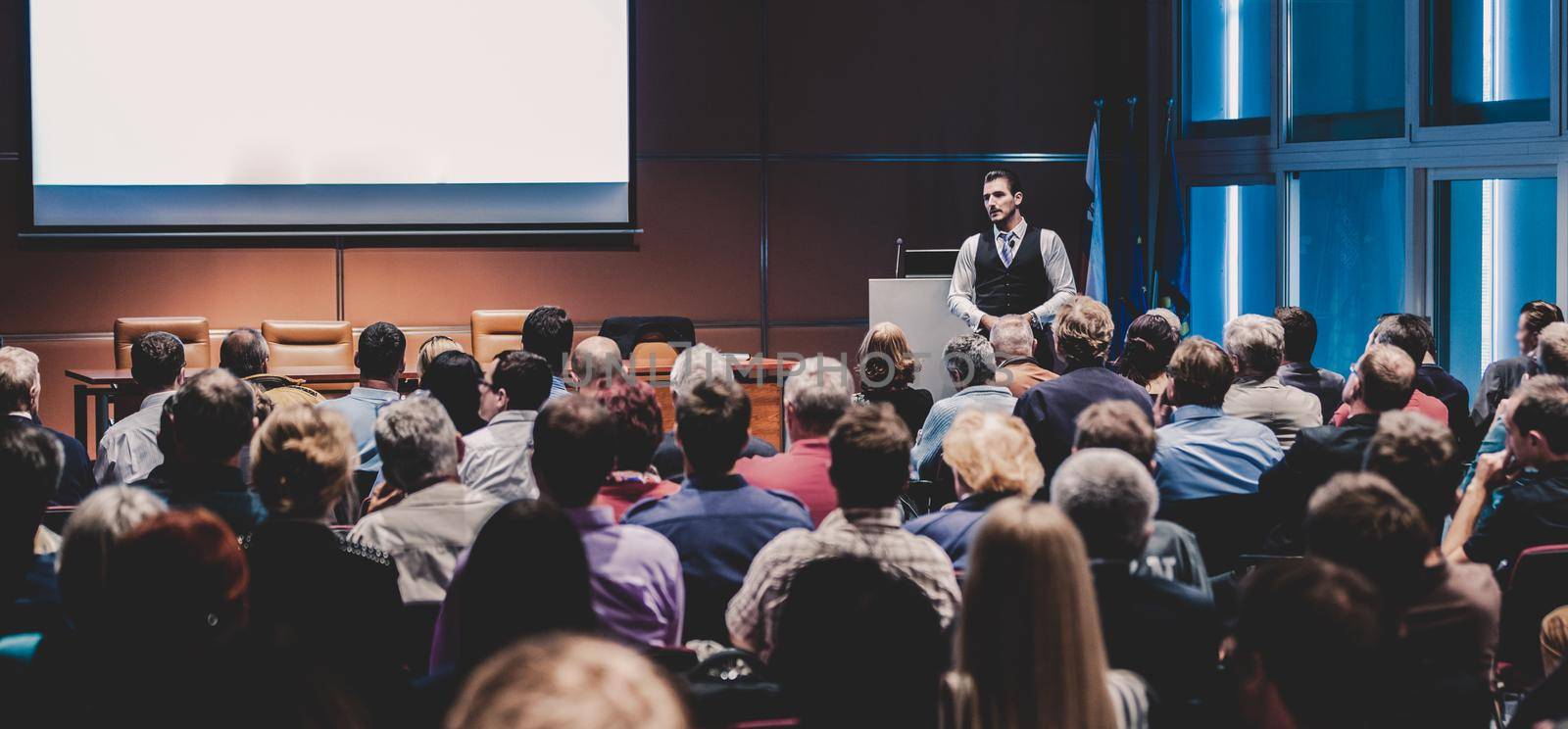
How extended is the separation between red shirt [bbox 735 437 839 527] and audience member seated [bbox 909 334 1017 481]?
0.65 meters

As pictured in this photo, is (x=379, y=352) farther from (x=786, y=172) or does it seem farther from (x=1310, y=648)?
(x=786, y=172)

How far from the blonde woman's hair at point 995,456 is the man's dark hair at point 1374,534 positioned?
78cm

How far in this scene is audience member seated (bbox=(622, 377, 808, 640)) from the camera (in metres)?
2.89

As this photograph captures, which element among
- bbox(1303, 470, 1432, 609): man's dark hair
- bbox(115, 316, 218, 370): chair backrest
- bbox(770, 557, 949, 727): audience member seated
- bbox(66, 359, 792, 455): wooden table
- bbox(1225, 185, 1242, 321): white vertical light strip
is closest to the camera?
bbox(770, 557, 949, 727): audience member seated

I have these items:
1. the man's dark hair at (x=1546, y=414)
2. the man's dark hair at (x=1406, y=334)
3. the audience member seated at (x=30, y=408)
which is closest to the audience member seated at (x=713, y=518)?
the man's dark hair at (x=1546, y=414)

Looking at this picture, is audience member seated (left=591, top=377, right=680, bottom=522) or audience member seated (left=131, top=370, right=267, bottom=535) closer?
audience member seated (left=131, top=370, right=267, bottom=535)

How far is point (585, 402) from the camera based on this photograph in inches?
111

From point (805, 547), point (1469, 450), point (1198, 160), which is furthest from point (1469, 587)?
point (1198, 160)

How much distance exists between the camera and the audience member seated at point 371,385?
4.32 meters

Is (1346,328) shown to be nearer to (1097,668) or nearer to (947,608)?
(947,608)

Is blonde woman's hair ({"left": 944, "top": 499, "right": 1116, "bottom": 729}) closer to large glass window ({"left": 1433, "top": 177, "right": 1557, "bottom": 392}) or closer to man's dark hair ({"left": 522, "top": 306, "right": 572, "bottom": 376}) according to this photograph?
man's dark hair ({"left": 522, "top": 306, "right": 572, "bottom": 376})

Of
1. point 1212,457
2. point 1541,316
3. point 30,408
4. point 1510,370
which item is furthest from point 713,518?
point 1541,316

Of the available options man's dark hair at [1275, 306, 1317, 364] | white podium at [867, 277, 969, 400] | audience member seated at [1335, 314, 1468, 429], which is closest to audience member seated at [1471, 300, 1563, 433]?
audience member seated at [1335, 314, 1468, 429]

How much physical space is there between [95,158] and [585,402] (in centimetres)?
573
